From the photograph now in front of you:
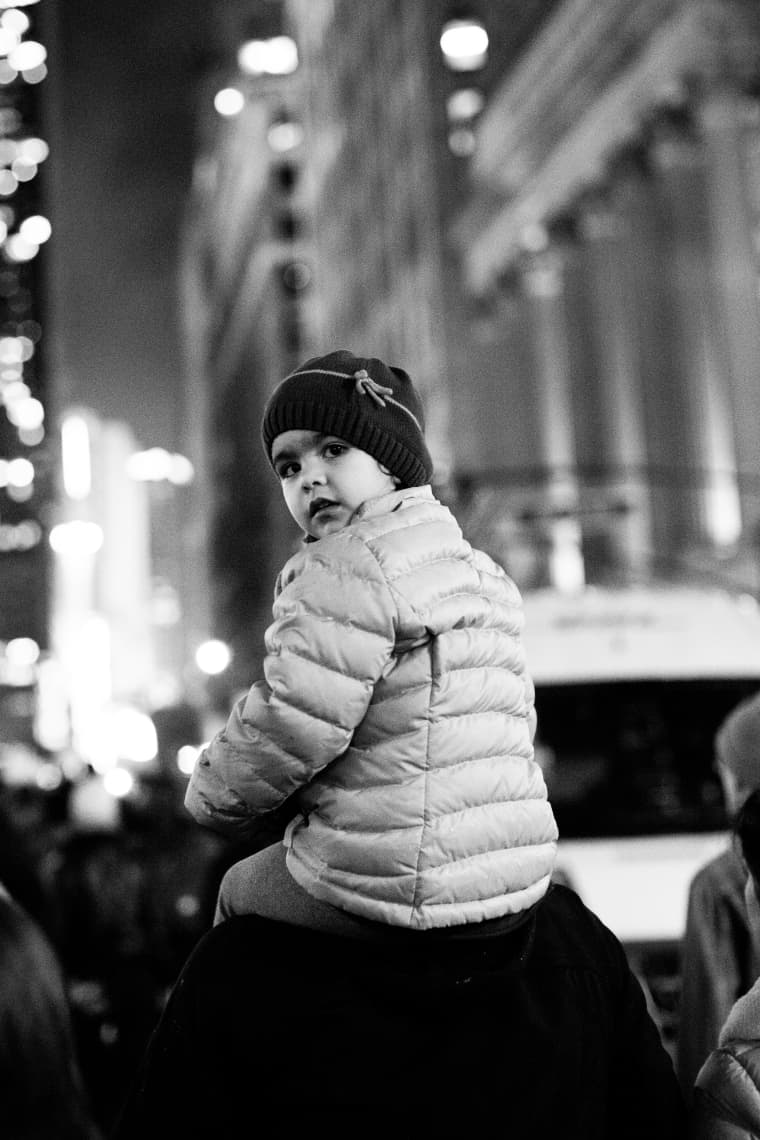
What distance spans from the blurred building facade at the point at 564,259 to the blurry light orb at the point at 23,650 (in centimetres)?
6061

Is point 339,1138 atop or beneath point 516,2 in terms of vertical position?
beneath

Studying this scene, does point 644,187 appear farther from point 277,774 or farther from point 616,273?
point 277,774

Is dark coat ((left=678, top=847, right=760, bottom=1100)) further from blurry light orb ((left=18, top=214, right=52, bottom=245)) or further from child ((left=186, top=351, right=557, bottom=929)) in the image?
blurry light orb ((left=18, top=214, right=52, bottom=245))

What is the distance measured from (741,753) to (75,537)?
128014 mm

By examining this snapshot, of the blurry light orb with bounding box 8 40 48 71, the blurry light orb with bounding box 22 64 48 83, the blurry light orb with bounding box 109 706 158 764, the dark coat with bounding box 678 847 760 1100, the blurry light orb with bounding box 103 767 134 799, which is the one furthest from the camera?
the blurry light orb with bounding box 22 64 48 83

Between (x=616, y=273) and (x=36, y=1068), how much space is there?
40178 mm

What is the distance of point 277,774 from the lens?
2736 millimetres

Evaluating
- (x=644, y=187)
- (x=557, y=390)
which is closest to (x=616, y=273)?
(x=644, y=187)

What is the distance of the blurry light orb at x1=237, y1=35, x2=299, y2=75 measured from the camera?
434ft

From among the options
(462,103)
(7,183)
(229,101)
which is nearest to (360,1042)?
(462,103)

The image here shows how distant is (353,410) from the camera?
9.95ft

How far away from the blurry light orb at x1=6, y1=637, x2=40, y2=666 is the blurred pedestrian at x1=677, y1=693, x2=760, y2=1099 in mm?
147477

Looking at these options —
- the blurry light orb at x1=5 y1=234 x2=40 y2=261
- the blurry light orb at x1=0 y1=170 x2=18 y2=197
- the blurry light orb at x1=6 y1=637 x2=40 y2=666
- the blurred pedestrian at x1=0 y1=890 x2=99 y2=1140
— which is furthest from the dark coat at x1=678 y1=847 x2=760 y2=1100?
the blurry light orb at x1=5 y1=234 x2=40 y2=261

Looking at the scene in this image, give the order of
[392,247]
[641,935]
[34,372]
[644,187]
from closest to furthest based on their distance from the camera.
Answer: [641,935] < [644,187] < [392,247] < [34,372]
